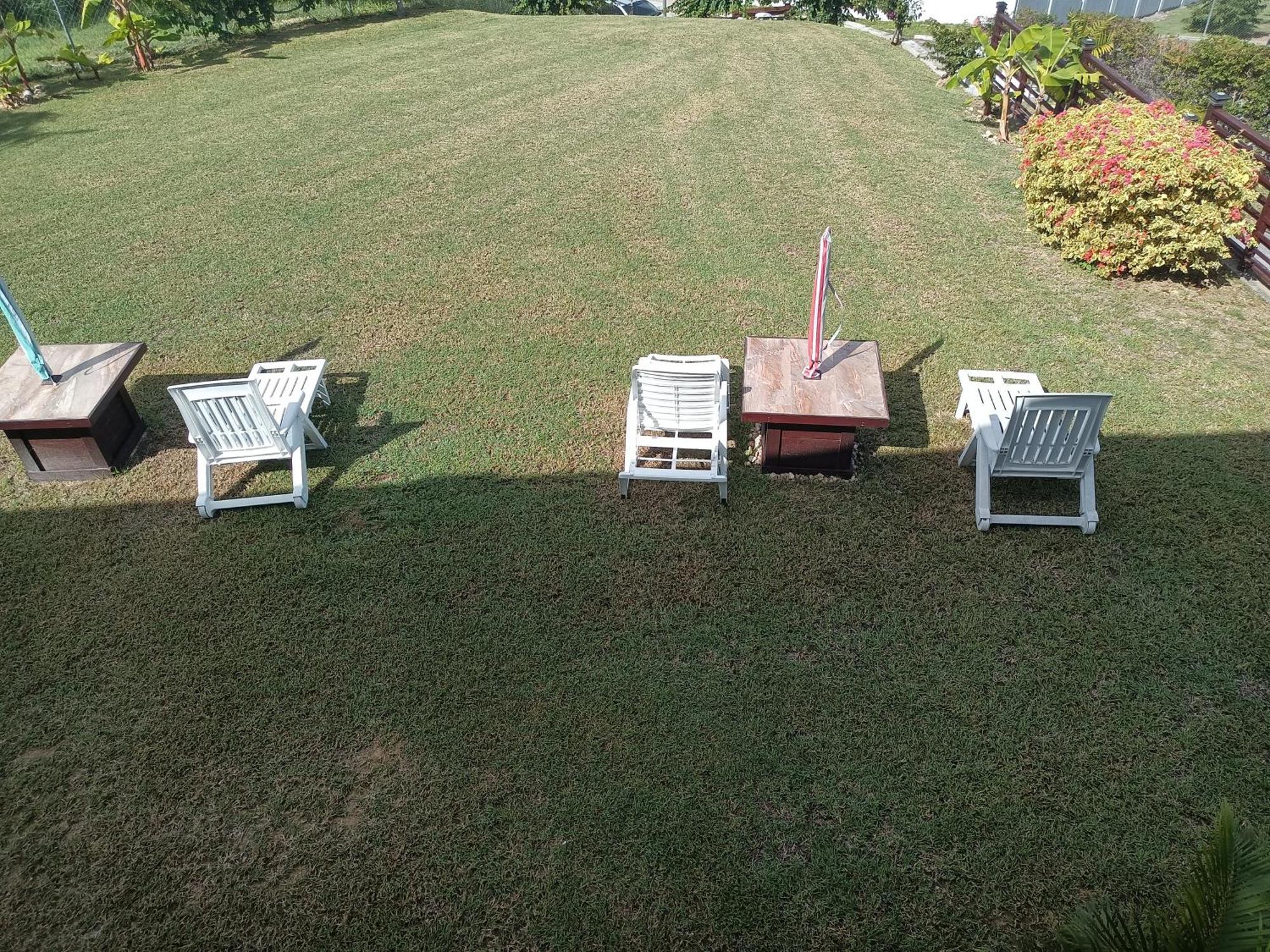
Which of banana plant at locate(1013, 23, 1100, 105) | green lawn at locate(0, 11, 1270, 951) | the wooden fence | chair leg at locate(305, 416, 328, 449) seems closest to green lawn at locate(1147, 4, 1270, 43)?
banana plant at locate(1013, 23, 1100, 105)

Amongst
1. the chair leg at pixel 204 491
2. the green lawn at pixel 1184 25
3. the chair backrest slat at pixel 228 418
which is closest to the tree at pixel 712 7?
the green lawn at pixel 1184 25

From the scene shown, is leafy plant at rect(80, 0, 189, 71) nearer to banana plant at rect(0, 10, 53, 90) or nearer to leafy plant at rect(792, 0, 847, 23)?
banana plant at rect(0, 10, 53, 90)

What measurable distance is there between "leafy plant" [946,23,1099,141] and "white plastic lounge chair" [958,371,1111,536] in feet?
29.6

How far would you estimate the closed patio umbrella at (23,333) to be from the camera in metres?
6.10

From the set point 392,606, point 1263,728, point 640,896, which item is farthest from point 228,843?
point 1263,728

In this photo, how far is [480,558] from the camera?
5883mm

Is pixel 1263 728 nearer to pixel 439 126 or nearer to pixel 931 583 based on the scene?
pixel 931 583

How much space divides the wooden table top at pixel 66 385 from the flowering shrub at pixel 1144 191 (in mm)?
10069

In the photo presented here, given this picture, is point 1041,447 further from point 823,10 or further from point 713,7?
point 713,7

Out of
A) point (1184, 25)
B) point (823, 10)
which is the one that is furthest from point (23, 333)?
point (1184, 25)

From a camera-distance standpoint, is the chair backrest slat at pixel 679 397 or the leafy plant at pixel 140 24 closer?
the chair backrest slat at pixel 679 397

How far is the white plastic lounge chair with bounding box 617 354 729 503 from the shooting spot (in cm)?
618

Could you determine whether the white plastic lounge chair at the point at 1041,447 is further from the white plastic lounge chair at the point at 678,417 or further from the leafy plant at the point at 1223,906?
the leafy plant at the point at 1223,906

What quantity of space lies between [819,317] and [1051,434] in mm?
1907
